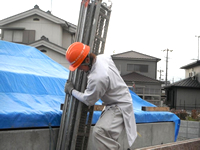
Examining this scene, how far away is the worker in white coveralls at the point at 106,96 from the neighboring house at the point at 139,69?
2634 centimetres

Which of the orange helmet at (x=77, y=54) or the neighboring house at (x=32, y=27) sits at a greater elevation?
the neighboring house at (x=32, y=27)

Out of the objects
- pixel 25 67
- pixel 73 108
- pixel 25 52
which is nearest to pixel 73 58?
pixel 73 108

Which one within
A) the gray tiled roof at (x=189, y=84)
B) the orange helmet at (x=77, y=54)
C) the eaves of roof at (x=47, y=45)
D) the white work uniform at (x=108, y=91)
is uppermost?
the eaves of roof at (x=47, y=45)

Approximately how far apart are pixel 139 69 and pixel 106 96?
28987 millimetres

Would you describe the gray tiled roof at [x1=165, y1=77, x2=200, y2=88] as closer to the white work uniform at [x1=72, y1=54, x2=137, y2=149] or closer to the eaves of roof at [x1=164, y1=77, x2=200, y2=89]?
the eaves of roof at [x1=164, y1=77, x2=200, y2=89]

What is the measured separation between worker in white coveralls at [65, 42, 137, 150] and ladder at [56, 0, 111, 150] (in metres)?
0.54

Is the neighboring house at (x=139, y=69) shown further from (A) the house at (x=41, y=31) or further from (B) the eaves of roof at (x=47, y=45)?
(B) the eaves of roof at (x=47, y=45)

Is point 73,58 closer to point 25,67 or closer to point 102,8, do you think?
point 102,8

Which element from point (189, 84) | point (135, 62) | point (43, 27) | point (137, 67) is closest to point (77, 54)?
point (43, 27)

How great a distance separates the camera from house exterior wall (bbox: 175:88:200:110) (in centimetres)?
3017

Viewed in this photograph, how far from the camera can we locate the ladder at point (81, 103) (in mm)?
3664

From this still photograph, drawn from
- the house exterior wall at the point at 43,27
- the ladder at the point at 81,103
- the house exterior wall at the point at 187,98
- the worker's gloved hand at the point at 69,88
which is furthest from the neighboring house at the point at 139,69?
the worker's gloved hand at the point at 69,88

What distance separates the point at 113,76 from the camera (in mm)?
3066

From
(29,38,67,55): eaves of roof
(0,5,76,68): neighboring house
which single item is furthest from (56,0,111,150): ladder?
(0,5,76,68): neighboring house
